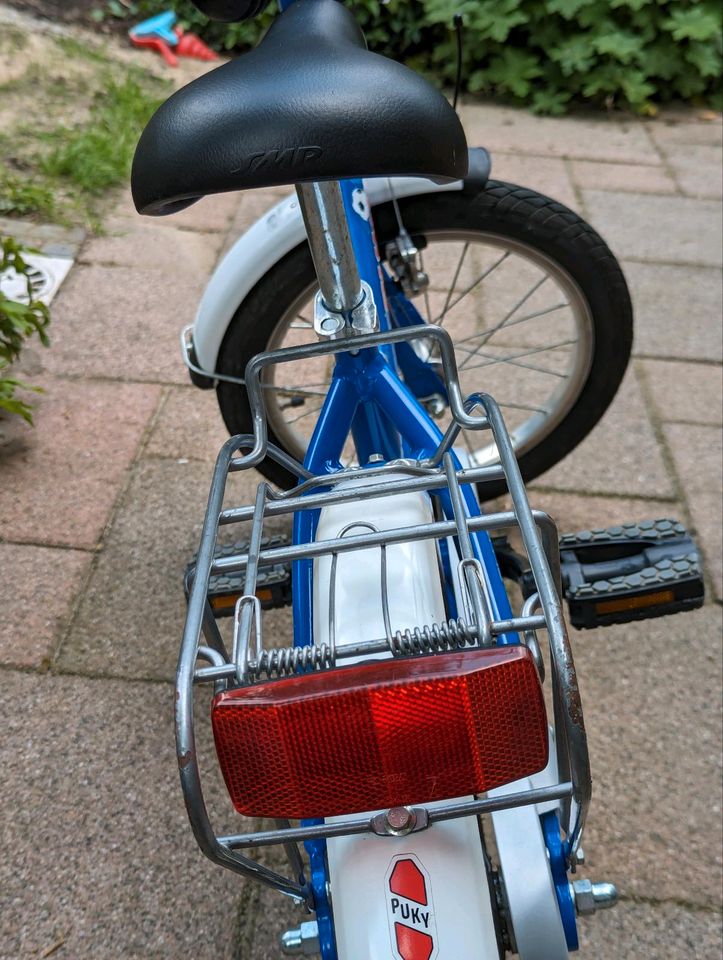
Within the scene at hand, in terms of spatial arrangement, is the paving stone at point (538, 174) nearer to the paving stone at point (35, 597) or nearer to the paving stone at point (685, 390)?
the paving stone at point (685, 390)

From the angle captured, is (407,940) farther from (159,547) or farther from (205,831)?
(159,547)

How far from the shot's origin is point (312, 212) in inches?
41.6

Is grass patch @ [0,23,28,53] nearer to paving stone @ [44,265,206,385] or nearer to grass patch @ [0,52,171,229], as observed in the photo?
grass patch @ [0,52,171,229]

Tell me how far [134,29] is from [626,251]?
2768mm

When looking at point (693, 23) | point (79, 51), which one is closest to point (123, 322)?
point (79, 51)

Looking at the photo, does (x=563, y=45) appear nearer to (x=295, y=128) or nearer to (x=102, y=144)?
(x=102, y=144)

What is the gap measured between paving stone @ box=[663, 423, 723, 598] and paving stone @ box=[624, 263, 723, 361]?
0.37 meters

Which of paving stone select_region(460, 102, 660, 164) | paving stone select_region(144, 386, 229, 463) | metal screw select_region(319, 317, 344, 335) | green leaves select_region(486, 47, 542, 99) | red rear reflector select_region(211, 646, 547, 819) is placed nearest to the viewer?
red rear reflector select_region(211, 646, 547, 819)

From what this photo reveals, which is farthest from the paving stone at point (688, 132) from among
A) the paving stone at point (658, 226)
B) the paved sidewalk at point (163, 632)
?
the paved sidewalk at point (163, 632)

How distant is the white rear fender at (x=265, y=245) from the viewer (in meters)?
1.48

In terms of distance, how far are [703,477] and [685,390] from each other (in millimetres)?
373

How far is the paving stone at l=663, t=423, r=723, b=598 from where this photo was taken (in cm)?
187

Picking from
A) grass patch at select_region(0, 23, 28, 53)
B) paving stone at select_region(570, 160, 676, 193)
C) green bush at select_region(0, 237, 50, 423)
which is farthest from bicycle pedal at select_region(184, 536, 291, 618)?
grass patch at select_region(0, 23, 28, 53)

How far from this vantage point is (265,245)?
149 centimetres
